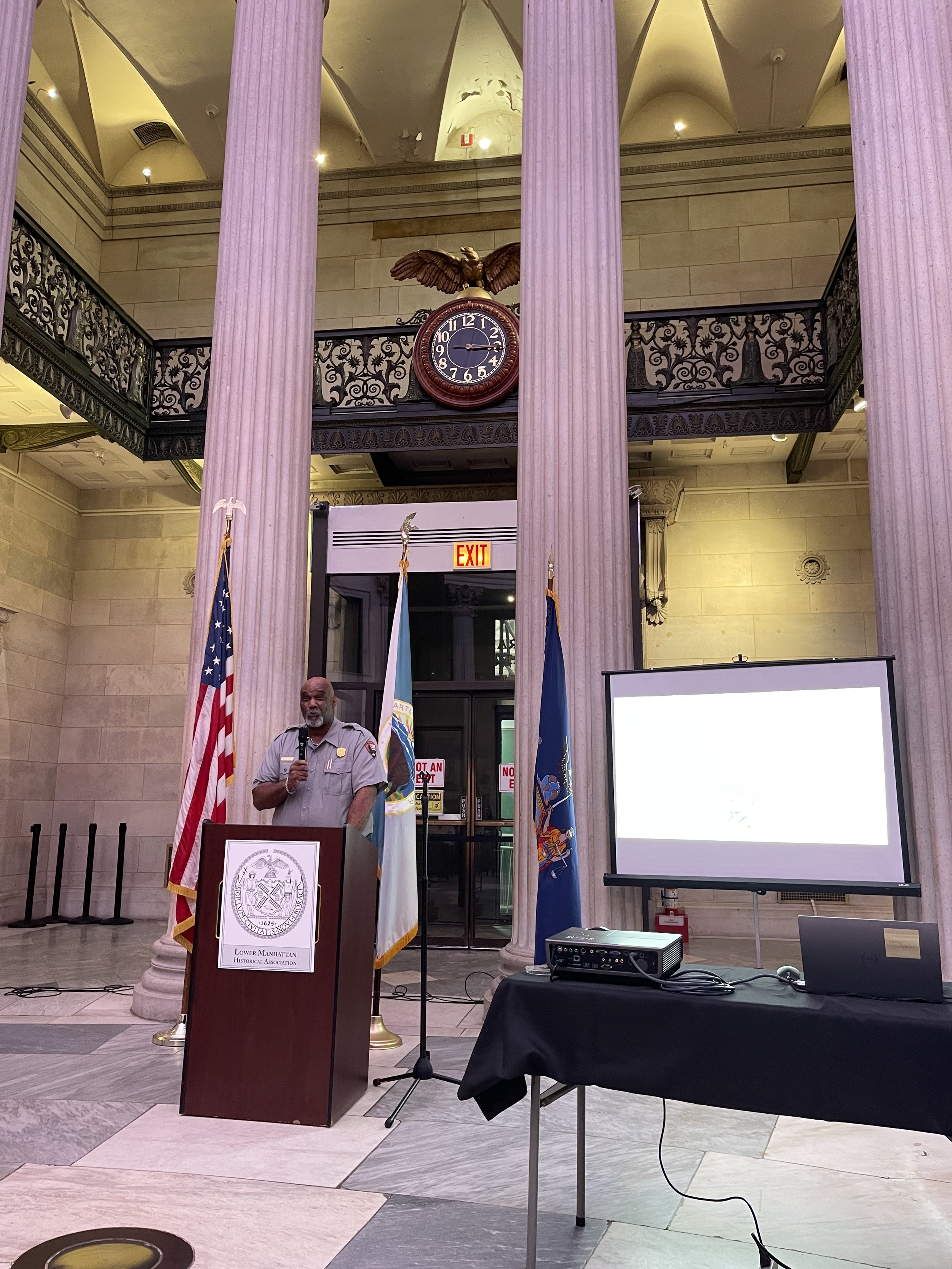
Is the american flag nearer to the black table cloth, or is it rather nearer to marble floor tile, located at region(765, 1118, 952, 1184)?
the black table cloth

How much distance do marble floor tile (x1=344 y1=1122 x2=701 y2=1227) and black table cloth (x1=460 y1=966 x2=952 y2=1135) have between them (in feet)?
2.29

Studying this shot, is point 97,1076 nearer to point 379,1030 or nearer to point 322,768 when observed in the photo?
point 379,1030

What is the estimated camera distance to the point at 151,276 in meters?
14.0

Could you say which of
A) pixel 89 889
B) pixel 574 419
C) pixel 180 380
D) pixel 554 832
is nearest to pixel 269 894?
pixel 554 832

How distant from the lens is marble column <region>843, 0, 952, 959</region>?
523cm

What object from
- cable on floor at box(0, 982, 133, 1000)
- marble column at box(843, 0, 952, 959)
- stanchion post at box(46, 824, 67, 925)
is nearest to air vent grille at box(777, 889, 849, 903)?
→ marble column at box(843, 0, 952, 959)

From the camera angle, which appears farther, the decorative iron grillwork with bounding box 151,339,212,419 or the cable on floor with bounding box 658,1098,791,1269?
the decorative iron grillwork with bounding box 151,339,212,419

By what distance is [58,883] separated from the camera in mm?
12102

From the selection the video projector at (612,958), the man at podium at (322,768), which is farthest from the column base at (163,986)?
the video projector at (612,958)

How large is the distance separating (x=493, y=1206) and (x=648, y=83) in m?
14.2

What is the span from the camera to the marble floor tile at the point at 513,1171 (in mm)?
3354

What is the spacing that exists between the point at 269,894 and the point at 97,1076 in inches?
62.4

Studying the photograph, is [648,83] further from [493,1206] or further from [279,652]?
[493,1206]

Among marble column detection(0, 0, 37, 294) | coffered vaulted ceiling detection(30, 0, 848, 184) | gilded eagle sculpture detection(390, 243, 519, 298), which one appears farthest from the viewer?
coffered vaulted ceiling detection(30, 0, 848, 184)
